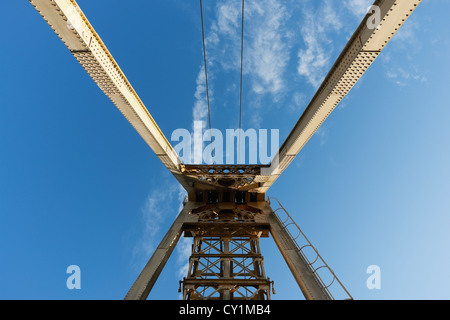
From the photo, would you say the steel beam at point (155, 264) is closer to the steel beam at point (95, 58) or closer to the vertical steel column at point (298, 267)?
the steel beam at point (95, 58)

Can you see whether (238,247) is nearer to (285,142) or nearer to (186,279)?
(186,279)

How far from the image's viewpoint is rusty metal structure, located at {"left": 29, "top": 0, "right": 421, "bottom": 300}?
16.6ft

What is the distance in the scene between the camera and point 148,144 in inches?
346

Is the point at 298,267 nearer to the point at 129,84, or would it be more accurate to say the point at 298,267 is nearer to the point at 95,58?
the point at 129,84

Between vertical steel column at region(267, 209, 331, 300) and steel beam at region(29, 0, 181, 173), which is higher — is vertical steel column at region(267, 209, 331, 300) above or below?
below

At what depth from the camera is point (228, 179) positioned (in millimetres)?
11828

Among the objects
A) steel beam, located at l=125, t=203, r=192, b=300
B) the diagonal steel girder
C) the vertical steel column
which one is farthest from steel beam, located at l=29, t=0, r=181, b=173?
the vertical steel column

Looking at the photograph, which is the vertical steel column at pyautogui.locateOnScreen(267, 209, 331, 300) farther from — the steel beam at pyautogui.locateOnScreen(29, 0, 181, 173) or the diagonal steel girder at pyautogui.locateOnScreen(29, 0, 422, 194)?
the steel beam at pyautogui.locateOnScreen(29, 0, 181, 173)

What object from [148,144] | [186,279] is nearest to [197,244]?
[186,279]

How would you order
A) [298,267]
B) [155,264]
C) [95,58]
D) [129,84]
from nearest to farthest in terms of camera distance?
[95,58], [129,84], [298,267], [155,264]

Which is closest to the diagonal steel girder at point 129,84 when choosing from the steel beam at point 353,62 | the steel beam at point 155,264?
the steel beam at point 353,62

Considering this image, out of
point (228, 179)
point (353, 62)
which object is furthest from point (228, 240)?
point (353, 62)

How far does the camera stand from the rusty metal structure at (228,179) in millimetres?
5070
